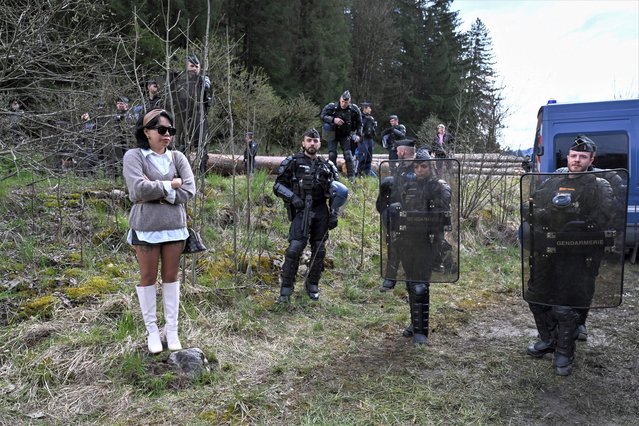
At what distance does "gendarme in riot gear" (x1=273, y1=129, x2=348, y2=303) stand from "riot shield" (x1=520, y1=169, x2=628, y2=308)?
225 centimetres

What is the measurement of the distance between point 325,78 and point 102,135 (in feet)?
79.1

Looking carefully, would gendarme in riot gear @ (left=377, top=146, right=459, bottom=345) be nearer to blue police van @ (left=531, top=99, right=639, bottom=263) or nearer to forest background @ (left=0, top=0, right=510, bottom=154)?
forest background @ (left=0, top=0, right=510, bottom=154)

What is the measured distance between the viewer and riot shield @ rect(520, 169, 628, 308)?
12.6 feet

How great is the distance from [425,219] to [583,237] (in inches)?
48.4

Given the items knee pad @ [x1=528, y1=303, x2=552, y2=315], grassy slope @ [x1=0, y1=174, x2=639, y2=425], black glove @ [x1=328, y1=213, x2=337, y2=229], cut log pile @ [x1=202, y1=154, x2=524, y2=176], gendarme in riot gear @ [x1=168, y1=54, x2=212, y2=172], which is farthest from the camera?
cut log pile @ [x1=202, y1=154, x2=524, y2=176]

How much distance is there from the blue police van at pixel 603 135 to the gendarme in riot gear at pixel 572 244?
384 cm

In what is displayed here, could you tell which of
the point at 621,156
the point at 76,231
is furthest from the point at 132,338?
the point at 621,156

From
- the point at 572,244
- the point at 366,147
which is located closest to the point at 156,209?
the point at 572,244

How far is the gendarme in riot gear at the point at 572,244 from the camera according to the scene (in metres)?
3.87

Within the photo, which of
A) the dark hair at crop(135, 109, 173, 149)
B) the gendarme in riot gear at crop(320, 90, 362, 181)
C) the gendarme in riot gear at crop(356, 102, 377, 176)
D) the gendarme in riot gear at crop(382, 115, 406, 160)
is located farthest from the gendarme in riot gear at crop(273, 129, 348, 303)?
the gendarme in riot gear at crop(356, 102, 377, 176)

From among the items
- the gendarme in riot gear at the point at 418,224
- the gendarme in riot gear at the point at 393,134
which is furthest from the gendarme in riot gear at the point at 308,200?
the gendarme in riot gear at the point at 393,134

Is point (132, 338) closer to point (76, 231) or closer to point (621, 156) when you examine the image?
point (76, 231)

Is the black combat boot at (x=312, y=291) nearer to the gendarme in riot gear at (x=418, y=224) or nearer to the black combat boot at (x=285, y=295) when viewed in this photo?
the black combat boot at (x=285, y=295)

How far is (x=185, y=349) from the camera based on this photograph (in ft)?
13.0
